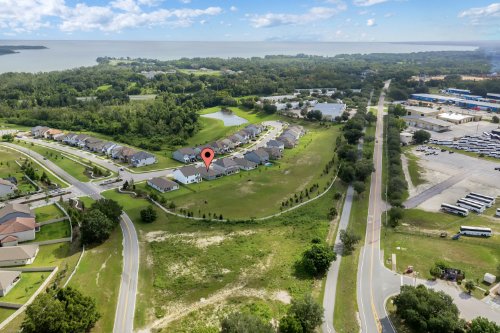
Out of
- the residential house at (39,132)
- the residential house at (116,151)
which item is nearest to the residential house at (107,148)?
the residential house at (116,151)

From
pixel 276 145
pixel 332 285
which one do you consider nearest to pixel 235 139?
pixel 276 145

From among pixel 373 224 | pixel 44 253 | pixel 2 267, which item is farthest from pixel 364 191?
pixel 2 267

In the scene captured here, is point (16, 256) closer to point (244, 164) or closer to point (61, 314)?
point (61, 314)

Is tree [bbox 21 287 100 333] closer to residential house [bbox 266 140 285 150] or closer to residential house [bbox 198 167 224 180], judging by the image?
residential house [bbox 198 167 224 180]

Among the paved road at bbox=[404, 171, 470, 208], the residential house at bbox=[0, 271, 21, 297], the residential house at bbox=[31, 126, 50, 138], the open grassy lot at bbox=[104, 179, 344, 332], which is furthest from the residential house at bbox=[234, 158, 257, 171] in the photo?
the residential house at bbox=[31, 126, 50, 138]

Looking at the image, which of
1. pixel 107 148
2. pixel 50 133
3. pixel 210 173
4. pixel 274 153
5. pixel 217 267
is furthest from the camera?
pixel 50 133

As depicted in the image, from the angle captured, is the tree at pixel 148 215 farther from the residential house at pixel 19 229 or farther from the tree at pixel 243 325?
the tree at pixel 243 325
